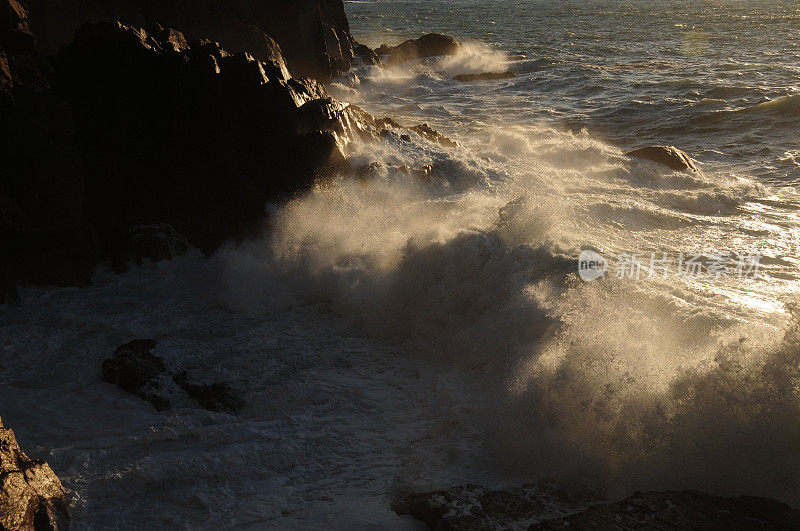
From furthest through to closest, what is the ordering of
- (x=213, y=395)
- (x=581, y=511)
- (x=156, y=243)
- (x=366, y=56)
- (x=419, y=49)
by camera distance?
(x=419, y=49), (x=366, y=56), (x=156, y=243), (x=213, y=395), (x=581, y=511)

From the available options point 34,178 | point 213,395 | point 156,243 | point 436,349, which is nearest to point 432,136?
point 156,243

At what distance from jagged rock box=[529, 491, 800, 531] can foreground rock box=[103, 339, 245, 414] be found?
363 centimetres

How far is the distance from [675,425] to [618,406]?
1.69ft

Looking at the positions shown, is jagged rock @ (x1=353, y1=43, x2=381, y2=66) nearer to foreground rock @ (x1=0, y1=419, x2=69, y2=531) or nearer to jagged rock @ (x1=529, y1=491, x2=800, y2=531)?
foreground rock @ (x1=0, y1=419, x2=69, y2=531)

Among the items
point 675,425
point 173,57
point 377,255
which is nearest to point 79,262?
point 173,57

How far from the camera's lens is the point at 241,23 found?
21.8m

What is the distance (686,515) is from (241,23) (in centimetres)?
2195

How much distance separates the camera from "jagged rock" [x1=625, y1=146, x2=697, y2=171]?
1400 cm

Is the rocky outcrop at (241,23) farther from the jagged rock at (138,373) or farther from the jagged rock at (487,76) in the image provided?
the jagged rock at (138,373)

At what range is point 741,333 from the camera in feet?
22.2

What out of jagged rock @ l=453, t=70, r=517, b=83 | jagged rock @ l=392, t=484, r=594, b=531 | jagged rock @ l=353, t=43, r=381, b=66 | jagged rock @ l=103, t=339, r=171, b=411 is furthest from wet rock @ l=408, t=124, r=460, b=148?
jagged rock @ l=353, t=43, r=381, b=66

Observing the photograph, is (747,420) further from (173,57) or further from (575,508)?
→ (173,57)

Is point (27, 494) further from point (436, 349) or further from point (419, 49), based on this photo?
point (419, 49)

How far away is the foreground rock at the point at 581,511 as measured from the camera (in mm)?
4289
